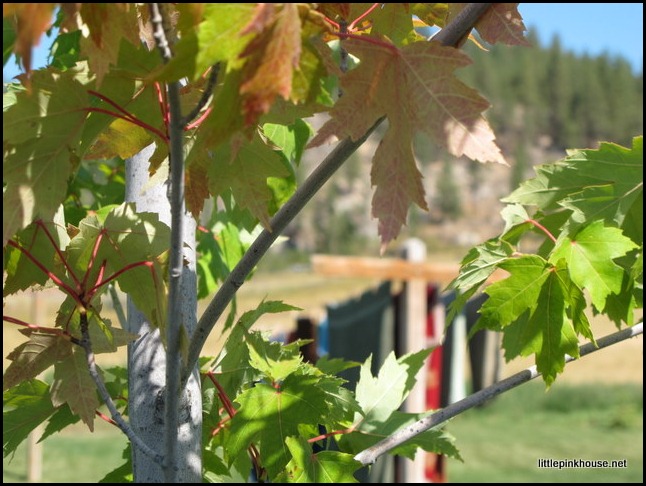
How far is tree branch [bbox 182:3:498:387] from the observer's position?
2.19 ft

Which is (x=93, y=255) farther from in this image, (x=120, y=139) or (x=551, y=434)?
(x=551, y=434)

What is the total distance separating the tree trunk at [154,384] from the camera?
91 cm

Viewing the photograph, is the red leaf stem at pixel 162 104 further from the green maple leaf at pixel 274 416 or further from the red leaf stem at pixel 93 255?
the green maple leaf at pixel 274 416

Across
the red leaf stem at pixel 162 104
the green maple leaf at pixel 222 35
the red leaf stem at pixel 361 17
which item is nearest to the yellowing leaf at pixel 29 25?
the green maple leaf at pixel 222 35

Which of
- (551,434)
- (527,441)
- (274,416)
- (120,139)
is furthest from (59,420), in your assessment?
(551,434)

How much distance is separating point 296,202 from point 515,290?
0.40 metres

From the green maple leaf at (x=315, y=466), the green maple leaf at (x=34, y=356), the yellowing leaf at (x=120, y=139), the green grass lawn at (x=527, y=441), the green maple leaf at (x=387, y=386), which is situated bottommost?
the green grass lawn at (x=527, y=441)

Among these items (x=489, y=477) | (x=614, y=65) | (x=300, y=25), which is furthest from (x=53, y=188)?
(x=614, y=65)

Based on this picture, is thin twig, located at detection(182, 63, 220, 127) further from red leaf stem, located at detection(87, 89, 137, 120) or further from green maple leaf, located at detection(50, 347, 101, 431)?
green maple leaf, located at detection(50, 347, 101, 431)

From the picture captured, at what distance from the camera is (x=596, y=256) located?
3.17 feet

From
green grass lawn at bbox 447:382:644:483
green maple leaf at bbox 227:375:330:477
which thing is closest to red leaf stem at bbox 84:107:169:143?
green maple leaf at bbox 227:375:330:477

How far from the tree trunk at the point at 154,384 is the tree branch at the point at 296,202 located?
13 cm

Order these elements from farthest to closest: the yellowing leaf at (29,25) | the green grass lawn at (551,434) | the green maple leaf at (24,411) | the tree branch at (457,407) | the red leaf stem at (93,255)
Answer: the green grass lawn at (551,434) < the green maple leaf at (24,411) < the tree branch at (457,407) < the red leaf stem at (93,255) < the yellowing leaf at (29,25)

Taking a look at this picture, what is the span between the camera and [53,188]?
2.23 ft
